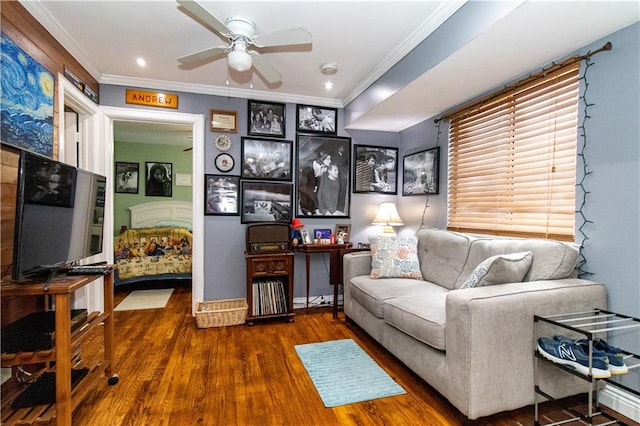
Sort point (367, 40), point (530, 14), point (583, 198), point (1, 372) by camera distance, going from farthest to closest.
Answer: point (367, 40), point (583, 198), point (1, 372), point (530, 14)

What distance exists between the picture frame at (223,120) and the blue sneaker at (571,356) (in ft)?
10.6

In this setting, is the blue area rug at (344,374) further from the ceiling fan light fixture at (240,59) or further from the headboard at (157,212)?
the headboard at (157,212)

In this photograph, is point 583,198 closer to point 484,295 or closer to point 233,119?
point 484,295

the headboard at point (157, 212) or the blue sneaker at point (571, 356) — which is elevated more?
the headboard at point (157, 212)

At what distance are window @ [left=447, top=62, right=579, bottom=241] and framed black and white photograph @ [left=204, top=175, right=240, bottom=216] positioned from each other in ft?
7.57

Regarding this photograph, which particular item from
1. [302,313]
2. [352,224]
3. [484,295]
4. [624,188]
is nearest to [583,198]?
[624,188]

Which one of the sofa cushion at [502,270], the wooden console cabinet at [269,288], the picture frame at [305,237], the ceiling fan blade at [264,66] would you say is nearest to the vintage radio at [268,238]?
the wooden console cabinet at [269,288]

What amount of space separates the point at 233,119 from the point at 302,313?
2295 millimetres

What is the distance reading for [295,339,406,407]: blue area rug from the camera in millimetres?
1964

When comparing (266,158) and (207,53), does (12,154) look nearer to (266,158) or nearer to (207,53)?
(207,53)

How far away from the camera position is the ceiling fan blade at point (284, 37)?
191 cm

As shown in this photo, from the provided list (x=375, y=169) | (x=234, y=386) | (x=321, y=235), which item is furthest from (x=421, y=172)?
(x=234, y=386)

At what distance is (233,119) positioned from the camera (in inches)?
136

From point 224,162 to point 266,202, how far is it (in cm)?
63
